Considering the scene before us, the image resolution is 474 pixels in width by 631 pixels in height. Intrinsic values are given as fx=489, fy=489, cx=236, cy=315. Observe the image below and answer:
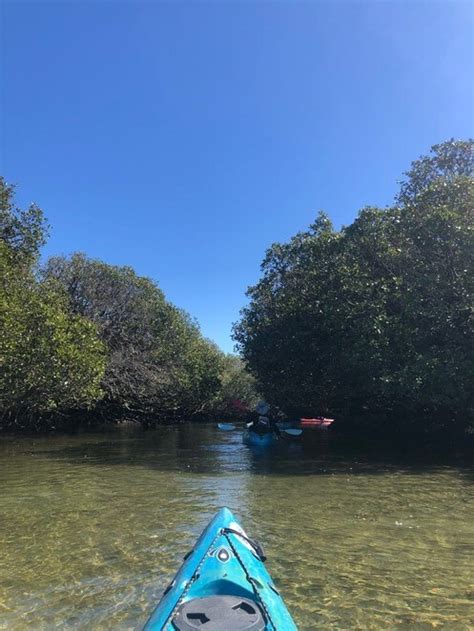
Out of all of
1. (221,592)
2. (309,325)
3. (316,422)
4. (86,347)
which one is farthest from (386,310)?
(316,422)

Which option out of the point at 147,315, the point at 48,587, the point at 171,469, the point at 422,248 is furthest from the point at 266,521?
the point at 147,315

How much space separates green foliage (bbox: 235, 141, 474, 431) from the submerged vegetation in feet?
0.19

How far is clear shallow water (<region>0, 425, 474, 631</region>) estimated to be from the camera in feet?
17.8

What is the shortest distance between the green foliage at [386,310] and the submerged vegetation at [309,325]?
58 mm

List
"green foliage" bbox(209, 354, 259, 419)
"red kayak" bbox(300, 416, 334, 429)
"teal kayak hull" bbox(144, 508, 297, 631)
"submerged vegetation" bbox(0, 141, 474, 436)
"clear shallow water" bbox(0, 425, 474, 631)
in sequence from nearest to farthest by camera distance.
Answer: "teal kayak hull" bbox(144, 508, 297, 631) → "clear shallow water" bbox(0, 425, 474, 631) → "submerged vegetation" bbox(0, 141, 474, 436) → "red kayak" bbox(300, 416, 334, 429) → "green foliage" bbox(209, 354, 259, 419)

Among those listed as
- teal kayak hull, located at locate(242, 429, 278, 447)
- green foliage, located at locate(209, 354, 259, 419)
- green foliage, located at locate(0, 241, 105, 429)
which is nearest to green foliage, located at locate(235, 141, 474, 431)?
Result: teal kayak hull, located at locate(242, 429, 278, 447)

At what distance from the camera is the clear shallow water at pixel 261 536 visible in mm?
5422

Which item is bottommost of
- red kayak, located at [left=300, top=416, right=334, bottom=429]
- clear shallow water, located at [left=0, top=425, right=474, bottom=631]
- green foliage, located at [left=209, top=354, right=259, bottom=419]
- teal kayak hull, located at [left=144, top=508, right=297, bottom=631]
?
clear shallow water, located at [left=0, top=425, right=474, bottom=631]

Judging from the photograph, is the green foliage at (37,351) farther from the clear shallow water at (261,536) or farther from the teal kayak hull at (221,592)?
the teal kayak hull at (221,592)

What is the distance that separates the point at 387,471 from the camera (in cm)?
1475

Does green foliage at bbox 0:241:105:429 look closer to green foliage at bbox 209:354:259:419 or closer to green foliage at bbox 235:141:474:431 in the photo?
green foliage at bbox 235:141:474:431

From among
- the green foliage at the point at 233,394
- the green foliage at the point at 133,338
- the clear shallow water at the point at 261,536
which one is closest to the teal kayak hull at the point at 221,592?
the clear shallow water at the point at 261,536

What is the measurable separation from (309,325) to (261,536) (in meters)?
18.2

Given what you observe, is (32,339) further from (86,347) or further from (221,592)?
(221,592)
